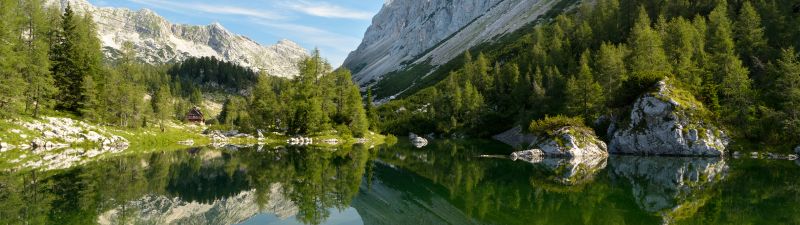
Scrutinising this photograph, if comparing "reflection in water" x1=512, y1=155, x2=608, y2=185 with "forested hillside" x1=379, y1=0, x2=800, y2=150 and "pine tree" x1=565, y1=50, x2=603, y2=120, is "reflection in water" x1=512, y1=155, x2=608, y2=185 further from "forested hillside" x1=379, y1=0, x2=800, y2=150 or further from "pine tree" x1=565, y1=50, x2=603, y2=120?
"pine tree" x1=565, y1=50, x2=603, y2=120

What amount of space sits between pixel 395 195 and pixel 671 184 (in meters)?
18.7

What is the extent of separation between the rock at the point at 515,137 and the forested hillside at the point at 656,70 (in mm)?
3271

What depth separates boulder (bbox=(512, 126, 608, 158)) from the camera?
5754 cm

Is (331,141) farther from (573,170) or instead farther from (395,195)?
(395,195)

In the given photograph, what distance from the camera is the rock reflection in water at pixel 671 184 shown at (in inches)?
931

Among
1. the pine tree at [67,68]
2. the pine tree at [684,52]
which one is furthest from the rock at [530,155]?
the pine tree at [67,68]

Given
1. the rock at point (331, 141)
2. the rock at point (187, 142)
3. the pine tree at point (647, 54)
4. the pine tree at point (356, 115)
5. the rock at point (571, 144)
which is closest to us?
the rock at point (571, 144)

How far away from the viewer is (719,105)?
216 feet

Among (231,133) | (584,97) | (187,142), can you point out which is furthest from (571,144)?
(231,133)

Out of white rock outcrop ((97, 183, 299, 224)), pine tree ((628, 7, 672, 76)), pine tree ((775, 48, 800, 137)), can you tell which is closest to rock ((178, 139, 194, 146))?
white rock outcrop ((97, 183, 299, 224))

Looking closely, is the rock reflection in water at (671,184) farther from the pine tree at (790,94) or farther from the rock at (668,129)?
the pine tree at (790,94)

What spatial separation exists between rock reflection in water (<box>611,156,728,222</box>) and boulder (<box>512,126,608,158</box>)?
954 cm

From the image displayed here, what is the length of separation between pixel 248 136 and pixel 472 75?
71.8 meters

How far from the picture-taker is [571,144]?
57812mm
